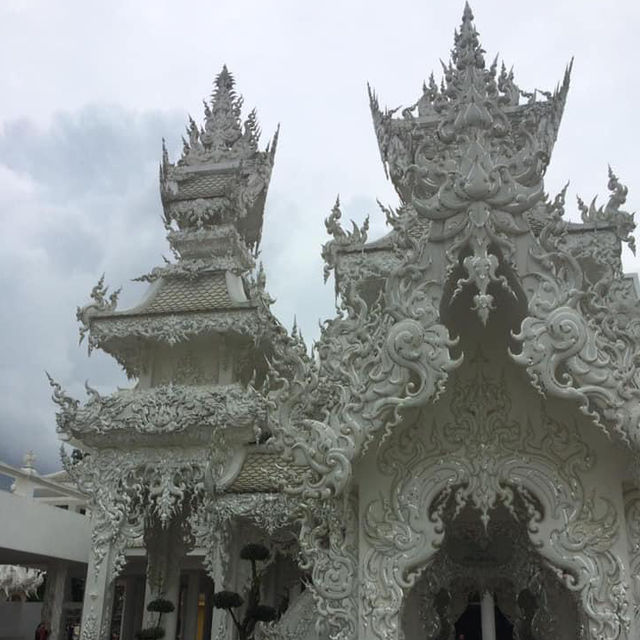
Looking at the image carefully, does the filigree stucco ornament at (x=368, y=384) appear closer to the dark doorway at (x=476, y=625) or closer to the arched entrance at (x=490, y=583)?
the arched entrance at (x=490, y=583)

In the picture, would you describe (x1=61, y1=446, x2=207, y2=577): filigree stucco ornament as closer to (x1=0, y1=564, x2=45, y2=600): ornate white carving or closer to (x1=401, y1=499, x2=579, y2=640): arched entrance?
(x1=401, y1=499, x2=579, y2=640): arched entrance

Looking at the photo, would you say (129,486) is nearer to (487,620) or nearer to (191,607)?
(487,620)

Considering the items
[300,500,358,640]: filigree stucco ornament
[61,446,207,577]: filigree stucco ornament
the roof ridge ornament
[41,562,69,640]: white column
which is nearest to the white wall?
[41,562,69,640]: white column

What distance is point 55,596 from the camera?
19094 mm

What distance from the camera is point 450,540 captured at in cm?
780

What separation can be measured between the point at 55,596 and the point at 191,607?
3610mm

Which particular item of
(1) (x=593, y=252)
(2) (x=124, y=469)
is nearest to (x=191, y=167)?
(2) (x=124, y=469)

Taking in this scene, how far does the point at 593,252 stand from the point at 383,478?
7.48m

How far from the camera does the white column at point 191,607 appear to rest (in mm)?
19047

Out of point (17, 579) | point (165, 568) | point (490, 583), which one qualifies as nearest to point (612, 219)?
point (490, 583)

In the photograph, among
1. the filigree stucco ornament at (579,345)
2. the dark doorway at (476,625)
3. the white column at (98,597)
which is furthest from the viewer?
the dark doorway at (476,625)

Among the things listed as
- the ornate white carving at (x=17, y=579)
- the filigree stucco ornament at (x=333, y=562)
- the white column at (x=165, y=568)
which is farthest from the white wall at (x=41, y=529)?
the filigree stucco ornament at (x=333, y=562)

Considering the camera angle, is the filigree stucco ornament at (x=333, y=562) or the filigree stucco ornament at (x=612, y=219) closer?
the filigree stucco ornament at (x=333, y=562)

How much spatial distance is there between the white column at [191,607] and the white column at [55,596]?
3.26 meters
